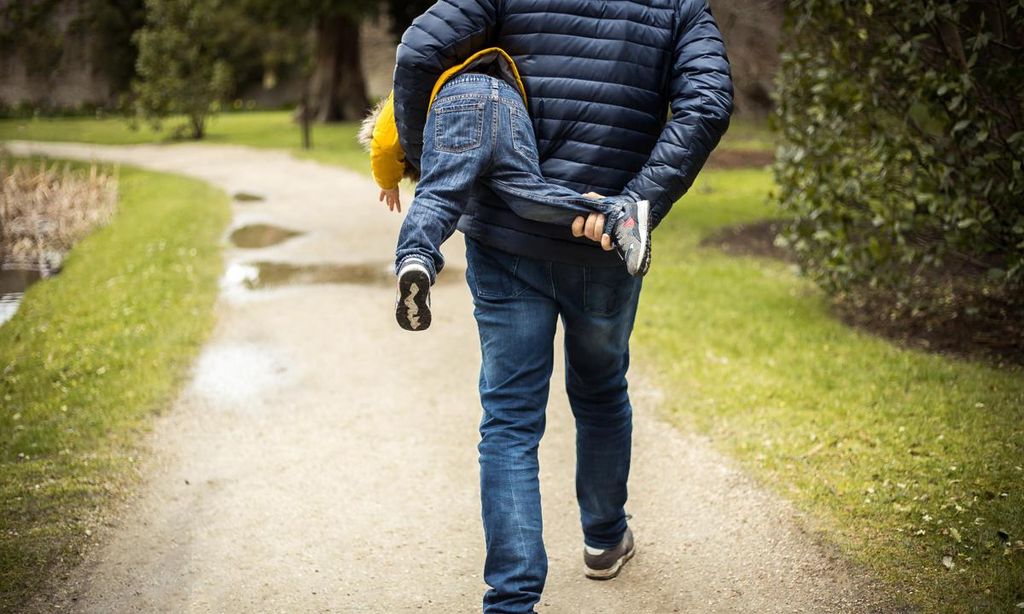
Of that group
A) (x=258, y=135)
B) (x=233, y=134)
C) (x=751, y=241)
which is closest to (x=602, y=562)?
(x=751, y=241)

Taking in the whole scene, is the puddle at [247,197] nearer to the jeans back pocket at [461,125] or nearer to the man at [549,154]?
the man at [549,154]

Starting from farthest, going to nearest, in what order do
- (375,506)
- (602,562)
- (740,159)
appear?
(740,159) < (375,506) < (602,562)

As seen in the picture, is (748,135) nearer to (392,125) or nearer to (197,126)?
(197,126)

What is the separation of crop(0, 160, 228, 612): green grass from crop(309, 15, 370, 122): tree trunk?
16.6m

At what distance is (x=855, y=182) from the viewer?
244 inches

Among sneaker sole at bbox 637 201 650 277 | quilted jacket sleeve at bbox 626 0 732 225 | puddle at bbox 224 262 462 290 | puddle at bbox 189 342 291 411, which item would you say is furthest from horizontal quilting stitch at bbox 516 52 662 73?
puddle at bbox 224 262 462 290

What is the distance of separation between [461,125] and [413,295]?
0.49m

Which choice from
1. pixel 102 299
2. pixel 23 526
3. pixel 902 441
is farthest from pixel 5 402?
pixel 902 441

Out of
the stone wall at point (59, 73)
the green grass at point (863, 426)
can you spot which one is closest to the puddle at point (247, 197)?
the stone wall at point (59, 73)

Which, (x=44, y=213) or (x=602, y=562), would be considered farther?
(x=44, y=213)

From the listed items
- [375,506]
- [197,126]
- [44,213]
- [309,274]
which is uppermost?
[375,506]

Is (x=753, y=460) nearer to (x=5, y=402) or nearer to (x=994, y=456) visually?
(x=994, y=456)

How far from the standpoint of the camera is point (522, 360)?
2.75 m

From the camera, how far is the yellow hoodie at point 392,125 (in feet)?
8.67
